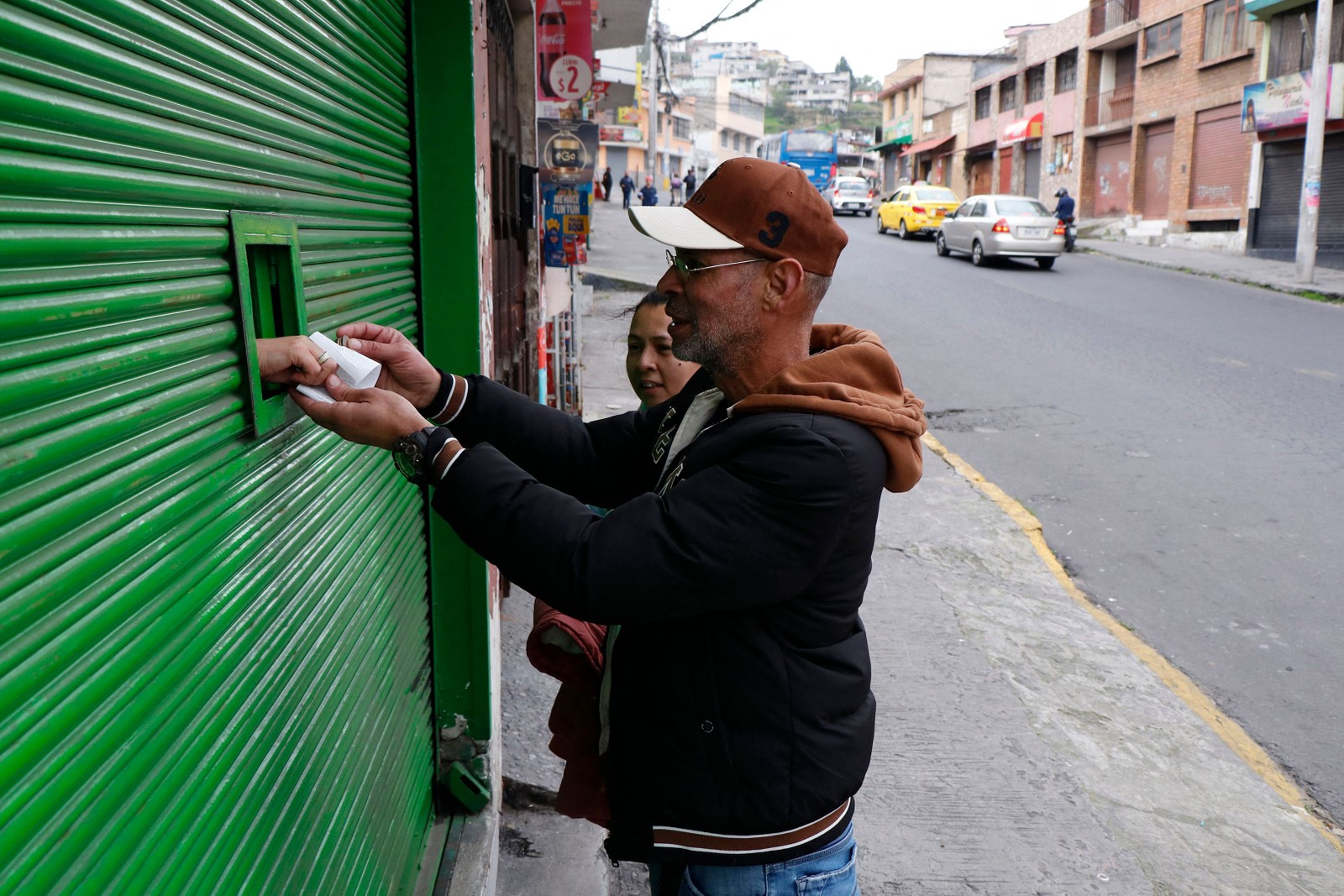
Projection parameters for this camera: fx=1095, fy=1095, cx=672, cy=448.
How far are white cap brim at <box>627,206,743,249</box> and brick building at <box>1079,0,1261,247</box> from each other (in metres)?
25.3

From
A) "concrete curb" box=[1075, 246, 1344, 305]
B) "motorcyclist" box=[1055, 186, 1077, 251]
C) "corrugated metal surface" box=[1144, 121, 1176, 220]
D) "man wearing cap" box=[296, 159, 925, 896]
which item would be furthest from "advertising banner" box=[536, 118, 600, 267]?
"corrugated metal surface" box=[1144, 121, 1176, 220]

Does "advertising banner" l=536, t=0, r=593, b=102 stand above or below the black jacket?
above

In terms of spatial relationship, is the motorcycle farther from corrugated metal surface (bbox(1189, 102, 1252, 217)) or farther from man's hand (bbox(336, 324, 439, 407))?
man's hand (bbox(336, 324, 439, 407))

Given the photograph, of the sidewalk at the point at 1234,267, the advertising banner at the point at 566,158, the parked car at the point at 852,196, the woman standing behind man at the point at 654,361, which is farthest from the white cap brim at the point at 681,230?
the parked car at the point at 852,196

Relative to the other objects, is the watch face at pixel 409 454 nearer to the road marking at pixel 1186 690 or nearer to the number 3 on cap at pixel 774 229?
the number 3 on cap at pixel 774 229

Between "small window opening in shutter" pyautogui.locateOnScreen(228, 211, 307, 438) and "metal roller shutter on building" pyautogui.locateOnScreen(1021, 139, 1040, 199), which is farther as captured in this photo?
"metal roller shutter on building" pyautogui.locateOnScreen(1021, 139, 1040, 199)

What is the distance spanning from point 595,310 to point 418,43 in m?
13.3

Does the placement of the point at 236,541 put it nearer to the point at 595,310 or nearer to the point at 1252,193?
the point at 595,310

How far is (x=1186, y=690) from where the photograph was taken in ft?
15.7

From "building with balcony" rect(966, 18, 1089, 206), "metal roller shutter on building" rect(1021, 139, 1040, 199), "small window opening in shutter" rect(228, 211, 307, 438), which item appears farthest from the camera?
"metal roller shutter on building" rect(1021, 139, 1040, 199)

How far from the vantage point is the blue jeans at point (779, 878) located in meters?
1.97

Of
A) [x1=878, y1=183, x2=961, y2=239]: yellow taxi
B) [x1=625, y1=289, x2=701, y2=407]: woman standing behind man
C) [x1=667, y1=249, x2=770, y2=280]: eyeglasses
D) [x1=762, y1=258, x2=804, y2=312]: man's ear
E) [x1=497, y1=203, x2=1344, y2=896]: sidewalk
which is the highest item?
[x1=878, y1=183, x2=961, y2=239]: yellow taxi

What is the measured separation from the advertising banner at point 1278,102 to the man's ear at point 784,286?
22.1 m

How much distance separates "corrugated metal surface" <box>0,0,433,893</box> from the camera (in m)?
1.01
